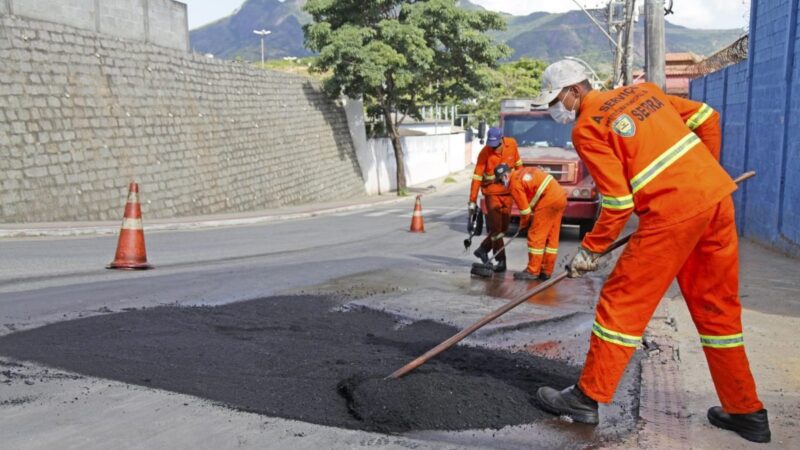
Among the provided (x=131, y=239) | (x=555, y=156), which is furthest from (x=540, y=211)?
(x=555, y=156)

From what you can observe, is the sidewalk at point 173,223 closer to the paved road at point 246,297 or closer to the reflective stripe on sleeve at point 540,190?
the paved road at point 246,297

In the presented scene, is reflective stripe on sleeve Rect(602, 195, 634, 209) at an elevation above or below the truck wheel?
above

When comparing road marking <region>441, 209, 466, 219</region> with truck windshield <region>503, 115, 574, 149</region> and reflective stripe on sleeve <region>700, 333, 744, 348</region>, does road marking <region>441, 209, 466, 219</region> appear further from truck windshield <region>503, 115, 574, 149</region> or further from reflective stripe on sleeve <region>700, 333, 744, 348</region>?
reflective stripe on sleeve <region>700, 333, 744, 348</region>

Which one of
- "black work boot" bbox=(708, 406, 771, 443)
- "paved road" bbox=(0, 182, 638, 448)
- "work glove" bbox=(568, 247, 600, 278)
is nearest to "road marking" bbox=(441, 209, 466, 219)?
"paved road" bbox=(0, 182, 638, 448)

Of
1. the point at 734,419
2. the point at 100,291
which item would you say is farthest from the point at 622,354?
the point at 100,291

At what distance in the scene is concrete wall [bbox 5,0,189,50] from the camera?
52.2ft

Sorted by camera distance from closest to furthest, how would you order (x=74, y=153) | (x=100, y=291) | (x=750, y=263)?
(x=100, y=291) < (x=750, y=263) < (x=74, y=153)

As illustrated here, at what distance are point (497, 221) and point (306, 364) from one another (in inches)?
210

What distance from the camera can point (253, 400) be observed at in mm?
4090

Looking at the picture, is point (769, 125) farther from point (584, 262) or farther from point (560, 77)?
point (584, 262)

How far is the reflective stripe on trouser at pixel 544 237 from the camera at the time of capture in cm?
910

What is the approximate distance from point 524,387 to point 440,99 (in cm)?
2756

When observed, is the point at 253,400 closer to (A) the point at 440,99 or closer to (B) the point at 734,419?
(B) the point at 734,419

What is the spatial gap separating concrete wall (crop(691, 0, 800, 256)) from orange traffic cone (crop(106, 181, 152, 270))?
799 centimetres
